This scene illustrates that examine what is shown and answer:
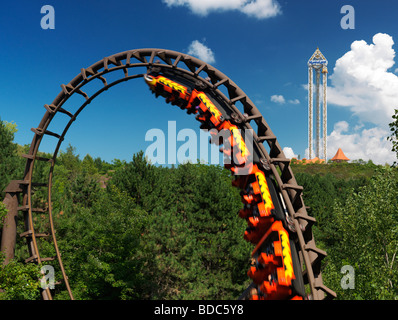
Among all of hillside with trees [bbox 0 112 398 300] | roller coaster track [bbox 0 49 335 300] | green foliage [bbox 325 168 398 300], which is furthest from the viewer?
hillside with trees [bbox 0 112 398 300]

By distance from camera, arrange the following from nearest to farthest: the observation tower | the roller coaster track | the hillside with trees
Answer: the roller coaster track
the hillside with trees
the observation tower

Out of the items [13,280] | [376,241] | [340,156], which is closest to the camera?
[13,280]

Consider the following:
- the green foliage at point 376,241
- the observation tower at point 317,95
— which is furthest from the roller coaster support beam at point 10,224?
the observation tower at point 317,95

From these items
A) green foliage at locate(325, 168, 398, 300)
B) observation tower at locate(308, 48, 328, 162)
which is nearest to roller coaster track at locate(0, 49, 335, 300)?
green foliage at locate(325, 168, 398, 300)

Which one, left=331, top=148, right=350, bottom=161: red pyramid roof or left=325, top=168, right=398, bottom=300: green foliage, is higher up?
left=331, top=148, right=350, bottom=161: red pyramid roof

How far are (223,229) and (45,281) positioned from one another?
1637 centimetres

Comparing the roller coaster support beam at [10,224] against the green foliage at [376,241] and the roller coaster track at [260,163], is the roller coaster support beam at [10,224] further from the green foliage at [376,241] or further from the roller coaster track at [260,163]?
the green foliage at [376,241]

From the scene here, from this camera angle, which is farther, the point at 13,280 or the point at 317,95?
the point at 317,95

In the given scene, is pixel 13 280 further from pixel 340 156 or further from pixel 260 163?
pixel 340 156

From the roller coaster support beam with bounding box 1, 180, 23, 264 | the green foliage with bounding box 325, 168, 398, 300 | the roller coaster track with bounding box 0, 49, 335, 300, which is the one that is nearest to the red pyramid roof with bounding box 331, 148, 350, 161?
the green foliage with bounding box 325, 168, 398, 300

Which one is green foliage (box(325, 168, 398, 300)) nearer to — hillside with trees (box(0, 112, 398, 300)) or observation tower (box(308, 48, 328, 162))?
hillside with trees (box(0, 112, 398, 300))

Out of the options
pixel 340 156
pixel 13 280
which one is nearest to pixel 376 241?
pixel 13 280

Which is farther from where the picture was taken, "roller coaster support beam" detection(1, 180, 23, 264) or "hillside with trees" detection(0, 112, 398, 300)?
"hillside with trees" detection(0, 112, 398, 300)
